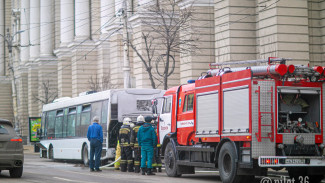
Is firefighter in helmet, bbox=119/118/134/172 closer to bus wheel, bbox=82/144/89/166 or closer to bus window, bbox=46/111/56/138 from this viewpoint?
bus wheel, bbox=82/144/89/166

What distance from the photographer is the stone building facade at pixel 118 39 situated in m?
31.2

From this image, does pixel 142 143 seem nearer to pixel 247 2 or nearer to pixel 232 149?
pixel 232 149

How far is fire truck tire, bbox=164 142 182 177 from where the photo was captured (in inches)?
811

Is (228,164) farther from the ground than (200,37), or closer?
closer

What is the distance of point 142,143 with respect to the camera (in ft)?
70.4

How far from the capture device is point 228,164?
57.0ft

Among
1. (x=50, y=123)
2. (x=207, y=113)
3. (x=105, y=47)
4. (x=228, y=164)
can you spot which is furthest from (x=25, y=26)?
(x=228, y=164)

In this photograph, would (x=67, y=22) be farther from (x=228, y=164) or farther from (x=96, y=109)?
(x=228, y=164)

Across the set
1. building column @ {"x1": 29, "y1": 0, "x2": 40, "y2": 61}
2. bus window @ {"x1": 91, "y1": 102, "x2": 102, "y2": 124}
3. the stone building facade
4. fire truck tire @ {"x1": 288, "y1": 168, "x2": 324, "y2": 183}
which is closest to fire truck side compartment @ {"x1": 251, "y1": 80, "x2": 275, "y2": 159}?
fire truck tire @ {"x1": 288, "y1": 168, "x2": 324, "y2": 183}

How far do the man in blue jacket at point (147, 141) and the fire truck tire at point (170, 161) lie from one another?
490 mm

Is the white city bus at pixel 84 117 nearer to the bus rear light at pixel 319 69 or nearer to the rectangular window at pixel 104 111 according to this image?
the rectangular window at pixel 104 111

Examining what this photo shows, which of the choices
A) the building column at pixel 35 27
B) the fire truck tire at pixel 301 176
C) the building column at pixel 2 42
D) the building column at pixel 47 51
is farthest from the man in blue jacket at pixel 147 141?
the building column at pixel 2 42

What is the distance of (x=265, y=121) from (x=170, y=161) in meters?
5.22

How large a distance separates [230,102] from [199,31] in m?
18.7
